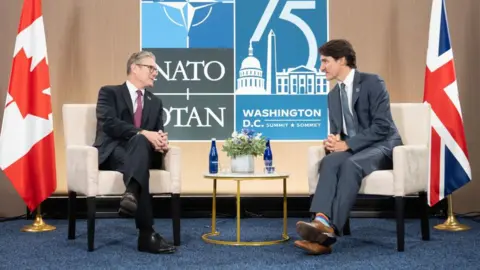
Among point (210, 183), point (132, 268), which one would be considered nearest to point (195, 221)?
point (210, 183)

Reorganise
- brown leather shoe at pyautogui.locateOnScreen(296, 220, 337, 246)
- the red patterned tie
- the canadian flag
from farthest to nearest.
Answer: the canadian flag < the red patterned tie < brown leather shoe at pyautogui.locateOnScreen(296, 220, 337, 246)

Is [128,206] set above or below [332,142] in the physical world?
below

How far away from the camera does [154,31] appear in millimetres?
5180

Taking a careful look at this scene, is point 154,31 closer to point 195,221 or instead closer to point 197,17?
point 197,17

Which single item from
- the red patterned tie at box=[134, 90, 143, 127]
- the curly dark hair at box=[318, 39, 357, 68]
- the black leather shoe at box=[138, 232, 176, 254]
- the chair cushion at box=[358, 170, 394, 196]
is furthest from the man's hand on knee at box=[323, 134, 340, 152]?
the red patterned tie at box=[134, 90, 143, 127]

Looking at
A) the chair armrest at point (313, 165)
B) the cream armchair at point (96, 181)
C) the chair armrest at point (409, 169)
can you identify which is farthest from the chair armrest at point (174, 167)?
the chair armrest at point (409, 169)

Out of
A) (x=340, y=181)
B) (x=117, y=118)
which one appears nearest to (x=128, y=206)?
(x=117, y=118)

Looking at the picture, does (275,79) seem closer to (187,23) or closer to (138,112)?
(187,23)

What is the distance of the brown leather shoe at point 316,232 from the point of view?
10.1ft

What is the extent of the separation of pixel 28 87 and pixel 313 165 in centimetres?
228

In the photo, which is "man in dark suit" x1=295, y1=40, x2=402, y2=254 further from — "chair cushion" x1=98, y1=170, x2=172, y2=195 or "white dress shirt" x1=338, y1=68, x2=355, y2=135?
"chair cushion" x1=98, y1=170, x2=172, y2=195

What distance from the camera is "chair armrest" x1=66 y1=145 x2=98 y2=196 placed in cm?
345

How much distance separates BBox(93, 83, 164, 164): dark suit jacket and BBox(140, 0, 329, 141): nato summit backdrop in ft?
3.91

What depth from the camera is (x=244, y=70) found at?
518 cm
